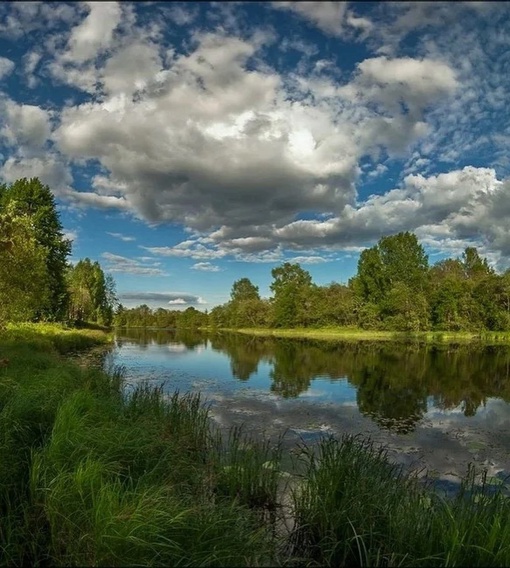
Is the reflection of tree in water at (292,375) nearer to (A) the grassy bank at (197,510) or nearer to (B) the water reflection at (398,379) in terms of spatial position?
(B) the water reflection at (398,379)

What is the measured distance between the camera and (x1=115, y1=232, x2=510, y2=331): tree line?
241 ft

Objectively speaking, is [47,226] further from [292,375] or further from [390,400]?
[390,400]

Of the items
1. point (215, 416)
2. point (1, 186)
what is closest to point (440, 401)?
point (215, 416)

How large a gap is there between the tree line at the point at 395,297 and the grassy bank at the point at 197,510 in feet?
238

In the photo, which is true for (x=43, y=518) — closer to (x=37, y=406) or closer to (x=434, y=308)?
(x=37, y=406)

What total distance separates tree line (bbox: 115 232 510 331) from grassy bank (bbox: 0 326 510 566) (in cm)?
7249

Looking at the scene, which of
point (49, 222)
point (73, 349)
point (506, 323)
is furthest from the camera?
point (506, 323)

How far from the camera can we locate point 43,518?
5141mm

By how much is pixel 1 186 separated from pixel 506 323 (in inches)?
2724

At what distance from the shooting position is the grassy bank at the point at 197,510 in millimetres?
4281

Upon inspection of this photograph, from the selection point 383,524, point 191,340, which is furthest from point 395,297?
point 383,524

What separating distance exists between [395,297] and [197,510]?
77362mm

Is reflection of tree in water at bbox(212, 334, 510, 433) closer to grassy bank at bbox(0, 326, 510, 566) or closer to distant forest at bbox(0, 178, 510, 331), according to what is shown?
grassy bank at bbox(0, 326, 510, 566)

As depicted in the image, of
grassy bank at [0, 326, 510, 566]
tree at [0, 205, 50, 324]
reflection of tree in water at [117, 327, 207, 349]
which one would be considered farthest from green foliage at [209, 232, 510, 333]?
grassy bank at [0, 326, 510, 566]
